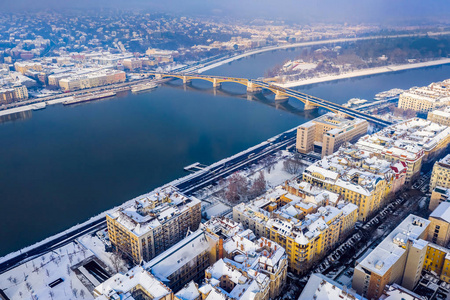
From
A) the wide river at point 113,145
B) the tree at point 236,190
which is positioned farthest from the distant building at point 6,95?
the tree at point 236,190

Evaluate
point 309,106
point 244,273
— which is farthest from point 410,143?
point 309,106

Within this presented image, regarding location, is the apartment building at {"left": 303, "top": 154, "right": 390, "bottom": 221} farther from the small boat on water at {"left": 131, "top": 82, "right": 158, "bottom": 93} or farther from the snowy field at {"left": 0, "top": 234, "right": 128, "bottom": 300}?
the small boat on water at {"left": 131, "top": 82, "right": 158, "bottom": 93}

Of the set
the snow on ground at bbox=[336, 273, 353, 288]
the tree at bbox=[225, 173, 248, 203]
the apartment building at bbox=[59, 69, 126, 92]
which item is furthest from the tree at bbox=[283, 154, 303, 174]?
the apartment building at bbox=[59, 69, 126, 92]

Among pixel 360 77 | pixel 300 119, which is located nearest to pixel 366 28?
pixel 360 77

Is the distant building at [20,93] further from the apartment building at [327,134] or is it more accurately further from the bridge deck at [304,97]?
the apartment building at [327,134]

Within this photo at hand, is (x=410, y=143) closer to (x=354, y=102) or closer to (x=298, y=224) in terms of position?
(x=298, y=224)

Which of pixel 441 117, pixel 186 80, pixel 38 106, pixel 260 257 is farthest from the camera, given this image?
pixel 186 80
